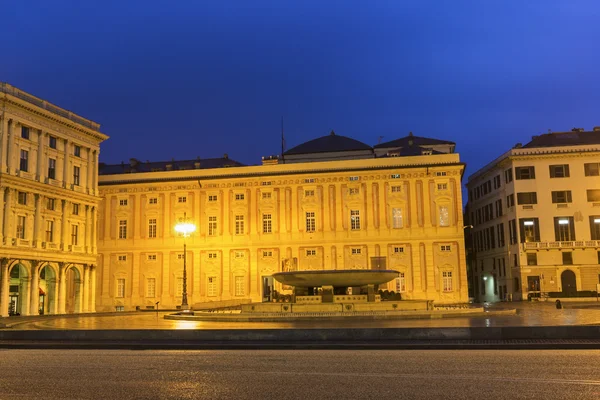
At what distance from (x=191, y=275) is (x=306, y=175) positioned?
14957 millimetres

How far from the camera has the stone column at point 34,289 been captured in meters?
48.3

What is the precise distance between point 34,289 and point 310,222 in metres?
25.1

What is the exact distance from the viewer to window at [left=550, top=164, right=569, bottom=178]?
194ft

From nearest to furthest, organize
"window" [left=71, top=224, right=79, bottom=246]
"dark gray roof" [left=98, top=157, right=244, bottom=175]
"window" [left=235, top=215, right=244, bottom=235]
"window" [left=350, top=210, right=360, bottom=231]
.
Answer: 1. "window" [left=71, top=224, right=79, bottom=246]
2. "window" [left=350, top=210, right=360, bottom=231]
3. "window" [left=235, top=215, right=244, bottom=235]
4. "dark gray roof" [left=98, top=157, right=244, bottom=175]

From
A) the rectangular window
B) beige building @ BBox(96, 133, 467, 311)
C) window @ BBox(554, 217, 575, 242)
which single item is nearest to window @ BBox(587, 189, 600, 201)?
window @ BBox(554, 217, 575, 242)

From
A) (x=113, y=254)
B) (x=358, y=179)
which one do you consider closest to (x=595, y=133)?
(x=358, y=179)

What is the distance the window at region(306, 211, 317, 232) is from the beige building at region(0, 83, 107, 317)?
65.7ft

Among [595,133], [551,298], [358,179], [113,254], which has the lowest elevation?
[551,298]

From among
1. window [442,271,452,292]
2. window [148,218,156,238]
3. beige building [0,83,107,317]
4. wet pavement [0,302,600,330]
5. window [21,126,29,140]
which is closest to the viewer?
wet pavement [0,302,600,330]

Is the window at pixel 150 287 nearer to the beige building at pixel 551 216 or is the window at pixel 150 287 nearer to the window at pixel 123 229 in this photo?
the window at pixel 123 229

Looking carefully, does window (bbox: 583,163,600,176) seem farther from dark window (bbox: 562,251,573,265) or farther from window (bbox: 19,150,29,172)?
window (bbox: 19,150,29,172)

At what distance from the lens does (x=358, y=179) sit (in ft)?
192

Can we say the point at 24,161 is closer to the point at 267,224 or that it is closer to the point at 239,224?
the point at 239,224

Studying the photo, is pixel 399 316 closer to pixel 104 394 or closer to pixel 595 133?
pixel 104 394
